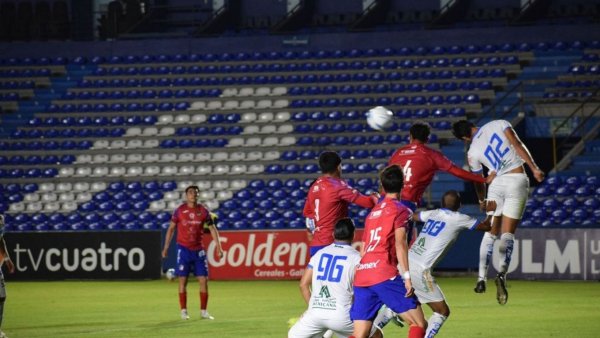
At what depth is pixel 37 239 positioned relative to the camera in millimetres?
30391

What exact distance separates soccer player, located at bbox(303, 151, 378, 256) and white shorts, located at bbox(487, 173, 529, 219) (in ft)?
6.79

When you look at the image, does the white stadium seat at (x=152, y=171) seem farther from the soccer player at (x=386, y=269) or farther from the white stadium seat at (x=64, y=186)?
the soccer player at (x=386, y=269)

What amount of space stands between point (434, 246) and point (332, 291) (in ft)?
8.44

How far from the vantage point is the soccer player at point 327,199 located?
13.5 meters

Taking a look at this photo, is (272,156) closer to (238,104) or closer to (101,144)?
(238,104)

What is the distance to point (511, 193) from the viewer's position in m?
14.6

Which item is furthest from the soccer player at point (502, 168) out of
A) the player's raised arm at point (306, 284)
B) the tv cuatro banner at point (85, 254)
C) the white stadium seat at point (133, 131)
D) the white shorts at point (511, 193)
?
the white stadium seat at point (133, 131)

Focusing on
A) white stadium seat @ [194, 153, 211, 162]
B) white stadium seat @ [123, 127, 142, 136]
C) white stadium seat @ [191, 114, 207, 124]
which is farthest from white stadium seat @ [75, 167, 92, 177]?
white stadium seat @ [191, 114, 207, 124]

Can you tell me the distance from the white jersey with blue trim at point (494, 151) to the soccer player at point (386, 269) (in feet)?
12.7

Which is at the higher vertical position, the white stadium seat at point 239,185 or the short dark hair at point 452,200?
the short dark hair at point 452,200

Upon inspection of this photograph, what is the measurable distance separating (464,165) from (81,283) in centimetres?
1110

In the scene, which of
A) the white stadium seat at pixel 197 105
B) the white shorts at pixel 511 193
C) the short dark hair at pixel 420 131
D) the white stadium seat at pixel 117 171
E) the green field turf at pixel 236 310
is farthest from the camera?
the white stadium seat at pixel 197 105

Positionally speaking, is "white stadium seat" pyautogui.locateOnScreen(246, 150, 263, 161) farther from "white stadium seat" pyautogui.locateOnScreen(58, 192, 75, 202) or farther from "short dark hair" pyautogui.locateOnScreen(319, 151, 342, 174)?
"short dark hair" pyautogui.locateOnScreen(319, 151, 342, 174)

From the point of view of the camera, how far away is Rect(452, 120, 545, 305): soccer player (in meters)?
14.3
